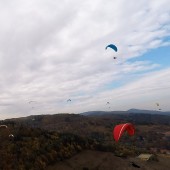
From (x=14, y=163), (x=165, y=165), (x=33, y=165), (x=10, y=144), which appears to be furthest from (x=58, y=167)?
(x=165, y=165)

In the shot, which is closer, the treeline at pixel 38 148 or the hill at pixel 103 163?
the treeline at pixel 38 148

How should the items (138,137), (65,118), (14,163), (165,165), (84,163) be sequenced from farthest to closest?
1. (65,118)
2. (138,137)
3. (165,165)
4. (84,163)
5. (14,163)

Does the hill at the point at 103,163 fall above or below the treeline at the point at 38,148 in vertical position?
below

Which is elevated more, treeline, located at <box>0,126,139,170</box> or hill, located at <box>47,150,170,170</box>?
treeline, located at <box>0,126,139,170</box>

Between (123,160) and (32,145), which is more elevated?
(32,145)

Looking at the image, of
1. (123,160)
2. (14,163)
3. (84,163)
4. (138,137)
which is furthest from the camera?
(138,137)

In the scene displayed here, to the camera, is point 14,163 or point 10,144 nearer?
point 14,163

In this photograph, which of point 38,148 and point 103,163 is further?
point 38,148

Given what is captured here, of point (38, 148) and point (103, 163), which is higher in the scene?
point (38, 148)

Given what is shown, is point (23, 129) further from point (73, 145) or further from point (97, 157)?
point (97, 157)

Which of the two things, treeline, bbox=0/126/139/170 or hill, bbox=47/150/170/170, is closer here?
treeline, bbox=0/126/139/170

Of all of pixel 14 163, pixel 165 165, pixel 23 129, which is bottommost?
pixel 165 165
